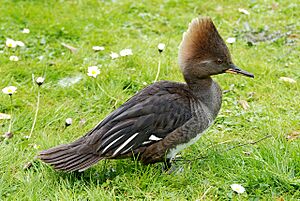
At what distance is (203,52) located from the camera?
149 inches

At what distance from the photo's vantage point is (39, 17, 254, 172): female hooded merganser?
11.8ft

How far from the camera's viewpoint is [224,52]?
3.82 m

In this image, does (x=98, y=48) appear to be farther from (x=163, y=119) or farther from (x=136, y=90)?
(x=163, y=119)

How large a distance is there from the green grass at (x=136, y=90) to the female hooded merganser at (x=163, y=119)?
0.47ft

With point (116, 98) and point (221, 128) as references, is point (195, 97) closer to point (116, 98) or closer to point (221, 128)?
point (221, 128)

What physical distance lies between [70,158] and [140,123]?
51 cm

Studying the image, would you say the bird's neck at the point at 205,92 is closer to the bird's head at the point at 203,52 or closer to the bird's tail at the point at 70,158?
the bird's head at the point at 203,52

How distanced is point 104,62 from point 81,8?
1521 millimetres

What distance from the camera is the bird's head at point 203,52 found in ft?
12.2

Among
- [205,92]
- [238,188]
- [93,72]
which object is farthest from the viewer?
[93,72]

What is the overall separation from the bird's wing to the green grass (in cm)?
21

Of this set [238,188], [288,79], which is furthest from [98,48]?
[238,188]

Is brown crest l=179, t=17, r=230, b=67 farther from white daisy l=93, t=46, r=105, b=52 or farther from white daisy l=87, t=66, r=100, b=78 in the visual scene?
white daisy l=93, t=46, r=105, b=52

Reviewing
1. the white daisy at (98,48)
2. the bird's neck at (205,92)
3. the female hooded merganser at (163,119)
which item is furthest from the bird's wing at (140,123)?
the white daisy at (98,48)
